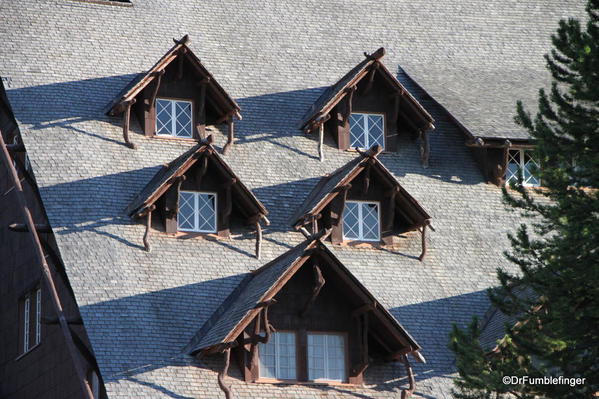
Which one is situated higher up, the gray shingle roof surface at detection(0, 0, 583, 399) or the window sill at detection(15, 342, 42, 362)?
the gray shingle roof surface at detection(0, 0, 583, 399)

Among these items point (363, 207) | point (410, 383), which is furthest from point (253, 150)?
point (410, 383)

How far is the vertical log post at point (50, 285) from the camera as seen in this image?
2886 centimetres

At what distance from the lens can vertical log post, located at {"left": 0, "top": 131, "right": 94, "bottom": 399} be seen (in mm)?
28859

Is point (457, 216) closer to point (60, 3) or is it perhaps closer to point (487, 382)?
point (487, 382)

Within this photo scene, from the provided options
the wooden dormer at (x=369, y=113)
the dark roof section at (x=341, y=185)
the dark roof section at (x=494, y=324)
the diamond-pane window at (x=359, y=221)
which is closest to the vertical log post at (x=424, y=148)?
the wooden dormer at (x=369, y=113)

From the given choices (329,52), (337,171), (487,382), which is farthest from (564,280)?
(329,52)

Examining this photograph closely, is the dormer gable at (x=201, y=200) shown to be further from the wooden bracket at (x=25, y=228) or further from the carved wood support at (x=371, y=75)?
the carved wood support at (x=371, y=75)

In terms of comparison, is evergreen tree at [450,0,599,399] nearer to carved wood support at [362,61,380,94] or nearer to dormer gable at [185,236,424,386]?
dormer gable at [185,236,424,386]

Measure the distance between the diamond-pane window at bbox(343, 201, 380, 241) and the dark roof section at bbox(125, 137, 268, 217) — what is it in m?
2.40

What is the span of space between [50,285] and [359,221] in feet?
26.3

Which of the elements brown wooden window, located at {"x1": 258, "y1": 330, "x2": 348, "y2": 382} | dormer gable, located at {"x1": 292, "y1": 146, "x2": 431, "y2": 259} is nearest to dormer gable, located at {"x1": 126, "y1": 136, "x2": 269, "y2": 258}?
dormer gable, located at {"x1": 292, "y1": 146, "x2": 431, "y2": 259}

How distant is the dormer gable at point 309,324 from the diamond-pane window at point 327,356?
22 millimetres

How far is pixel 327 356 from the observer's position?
30.6 m

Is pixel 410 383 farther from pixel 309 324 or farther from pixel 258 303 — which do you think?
pixel 258 303
